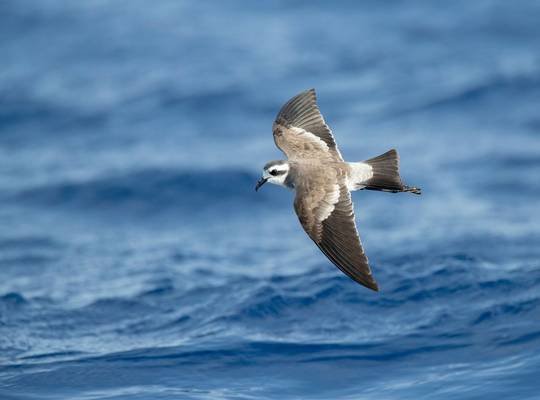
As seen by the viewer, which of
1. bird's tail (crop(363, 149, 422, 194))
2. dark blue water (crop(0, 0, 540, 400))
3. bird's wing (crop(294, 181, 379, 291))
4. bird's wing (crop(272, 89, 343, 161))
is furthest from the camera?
dark blue water (crop(0, 0, 540, 400))

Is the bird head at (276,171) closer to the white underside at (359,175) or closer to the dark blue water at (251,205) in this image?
the white underside at (359,175)

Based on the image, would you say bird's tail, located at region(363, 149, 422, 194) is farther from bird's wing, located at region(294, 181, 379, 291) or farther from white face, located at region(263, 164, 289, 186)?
white face, located at region(263, 164, 289, 186)

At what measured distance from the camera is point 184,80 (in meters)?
20.3

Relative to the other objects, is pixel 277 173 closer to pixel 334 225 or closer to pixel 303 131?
pixel 334 225

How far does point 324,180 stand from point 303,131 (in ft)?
5.17

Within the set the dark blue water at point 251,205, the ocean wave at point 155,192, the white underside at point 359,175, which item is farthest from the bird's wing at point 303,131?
the ocean wave at point 155,192

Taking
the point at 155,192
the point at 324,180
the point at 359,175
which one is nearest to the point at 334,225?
the point at 324,180

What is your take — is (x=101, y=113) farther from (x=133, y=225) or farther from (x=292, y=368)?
(x=292, y=368)

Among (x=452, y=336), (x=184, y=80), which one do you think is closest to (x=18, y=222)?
(x=184, y=80)

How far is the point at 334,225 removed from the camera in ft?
31.5

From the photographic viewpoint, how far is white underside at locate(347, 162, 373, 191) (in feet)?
33.4

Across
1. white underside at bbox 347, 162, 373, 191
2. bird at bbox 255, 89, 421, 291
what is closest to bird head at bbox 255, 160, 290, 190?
bird at bbox 255, 89, 421, 291

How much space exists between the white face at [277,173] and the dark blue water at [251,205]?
317cm

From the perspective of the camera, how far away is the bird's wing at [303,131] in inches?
442
